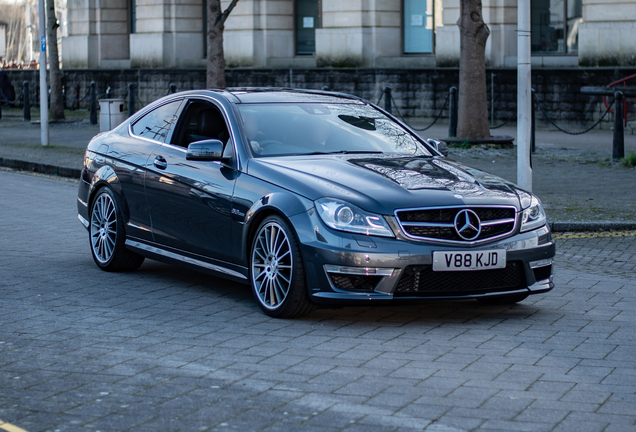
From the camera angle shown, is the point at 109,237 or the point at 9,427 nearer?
the point at 9,427

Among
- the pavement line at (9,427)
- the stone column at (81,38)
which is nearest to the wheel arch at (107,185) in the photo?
the pavement line at (9,427)

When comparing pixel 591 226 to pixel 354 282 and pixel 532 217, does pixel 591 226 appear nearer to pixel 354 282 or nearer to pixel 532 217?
pixel 532 217

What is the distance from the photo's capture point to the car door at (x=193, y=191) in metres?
6.88

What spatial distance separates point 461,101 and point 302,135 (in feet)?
38.0

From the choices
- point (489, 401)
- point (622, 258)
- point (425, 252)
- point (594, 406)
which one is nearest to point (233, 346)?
point (425, 252)

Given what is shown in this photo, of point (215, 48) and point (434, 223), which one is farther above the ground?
point (215, 48)

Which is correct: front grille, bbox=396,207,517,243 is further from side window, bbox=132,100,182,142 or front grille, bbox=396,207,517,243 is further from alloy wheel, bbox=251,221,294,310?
side window, bbox=132,100,182,142

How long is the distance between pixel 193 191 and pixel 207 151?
1.20 ft

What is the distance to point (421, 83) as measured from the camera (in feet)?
88.4

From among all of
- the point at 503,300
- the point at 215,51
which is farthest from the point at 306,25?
the point at 503,300

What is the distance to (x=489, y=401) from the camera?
4660mm

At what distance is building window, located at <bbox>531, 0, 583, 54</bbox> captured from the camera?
86.5ft

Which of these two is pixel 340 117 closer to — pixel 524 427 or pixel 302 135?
pixel 302 135

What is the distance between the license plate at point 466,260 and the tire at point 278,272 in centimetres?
83
